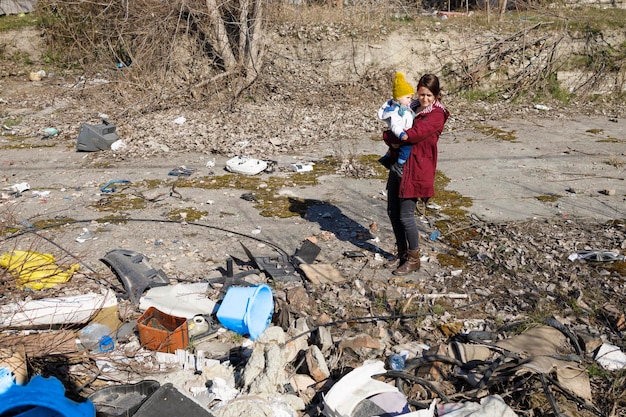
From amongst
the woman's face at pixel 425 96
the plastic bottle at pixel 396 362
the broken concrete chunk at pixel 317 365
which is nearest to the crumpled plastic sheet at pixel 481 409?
the plastic bottle at pixel 396 362

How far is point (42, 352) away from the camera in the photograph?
3.12 meters

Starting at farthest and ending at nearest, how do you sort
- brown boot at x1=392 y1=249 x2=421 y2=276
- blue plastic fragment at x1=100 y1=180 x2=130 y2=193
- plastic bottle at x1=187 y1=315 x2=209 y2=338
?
blue plastic fragment at x1=100 y1=180 x2=130 y2=193, brown boot at x1=392 y1=249 x2=421 y2=276, plastic bottle at x1=187 y1=315 x2=209 y2=338

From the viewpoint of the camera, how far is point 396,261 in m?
4.72

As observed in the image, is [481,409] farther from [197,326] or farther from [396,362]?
[197,326]

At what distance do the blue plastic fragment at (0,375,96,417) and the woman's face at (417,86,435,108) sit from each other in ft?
9.70

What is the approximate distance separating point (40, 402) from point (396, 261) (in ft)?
9.91

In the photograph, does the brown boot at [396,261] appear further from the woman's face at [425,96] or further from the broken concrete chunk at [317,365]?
the broken concrete chunk at [317,365]

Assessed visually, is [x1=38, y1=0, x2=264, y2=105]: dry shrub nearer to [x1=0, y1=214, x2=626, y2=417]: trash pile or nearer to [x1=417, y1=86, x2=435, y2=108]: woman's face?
[x1=417, y1=86, x2=435, y2=108]: woman's face

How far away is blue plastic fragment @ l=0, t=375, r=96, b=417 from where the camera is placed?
2418 millimetres

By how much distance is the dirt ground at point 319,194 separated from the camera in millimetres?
4672

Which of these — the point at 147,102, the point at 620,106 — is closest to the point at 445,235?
the point at 147,102

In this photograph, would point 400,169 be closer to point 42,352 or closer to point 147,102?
point 42,352

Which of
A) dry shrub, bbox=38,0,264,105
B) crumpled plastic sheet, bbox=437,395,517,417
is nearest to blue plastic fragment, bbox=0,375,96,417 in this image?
crumpled plastic sheet, bbox=437,395,517,417

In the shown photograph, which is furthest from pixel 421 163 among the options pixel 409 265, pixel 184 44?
pixel 184 44
